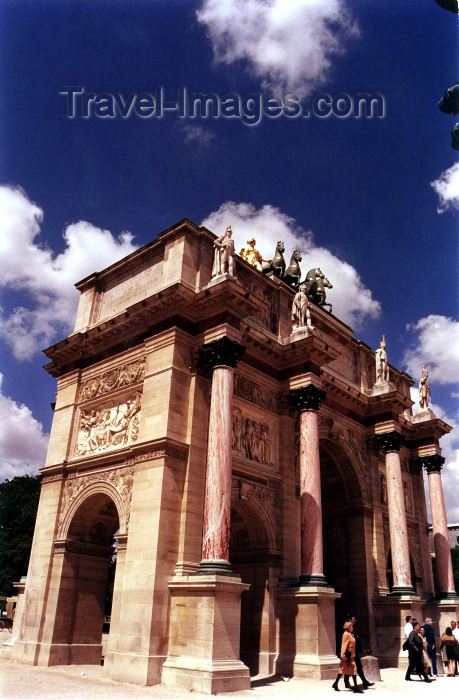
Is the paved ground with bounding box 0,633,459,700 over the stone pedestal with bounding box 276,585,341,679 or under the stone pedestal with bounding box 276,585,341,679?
under

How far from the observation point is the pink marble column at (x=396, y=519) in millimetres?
22828

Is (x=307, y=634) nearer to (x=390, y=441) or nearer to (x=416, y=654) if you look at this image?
(x=416, y=654)

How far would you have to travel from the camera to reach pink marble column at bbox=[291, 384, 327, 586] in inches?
712

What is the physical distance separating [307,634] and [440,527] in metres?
13.0

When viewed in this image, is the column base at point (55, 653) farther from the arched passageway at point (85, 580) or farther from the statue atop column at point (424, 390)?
the statue atop column at point (424, 390)

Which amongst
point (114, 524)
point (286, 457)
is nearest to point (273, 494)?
point (286, 457)

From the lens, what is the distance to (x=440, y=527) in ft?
89.8

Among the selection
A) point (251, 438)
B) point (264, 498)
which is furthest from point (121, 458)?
point (264, 498)

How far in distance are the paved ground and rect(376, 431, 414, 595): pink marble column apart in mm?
4691

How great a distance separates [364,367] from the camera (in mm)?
27734

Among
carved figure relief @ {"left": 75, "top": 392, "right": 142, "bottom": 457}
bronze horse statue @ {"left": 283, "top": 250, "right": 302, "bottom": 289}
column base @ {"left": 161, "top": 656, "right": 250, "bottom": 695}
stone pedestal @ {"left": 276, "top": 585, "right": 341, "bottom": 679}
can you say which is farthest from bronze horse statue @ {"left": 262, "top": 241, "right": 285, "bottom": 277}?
column base @ {"left": 161, "top": 656, "right": 250, "bottom": 695}

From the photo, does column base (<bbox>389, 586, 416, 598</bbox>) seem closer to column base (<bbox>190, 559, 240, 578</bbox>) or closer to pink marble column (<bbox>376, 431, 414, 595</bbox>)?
pink marble column (<bbox>376, 431, 414, 595</bbox>)

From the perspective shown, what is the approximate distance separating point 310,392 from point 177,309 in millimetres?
5568

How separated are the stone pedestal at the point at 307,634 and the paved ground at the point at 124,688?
17.7 inches
